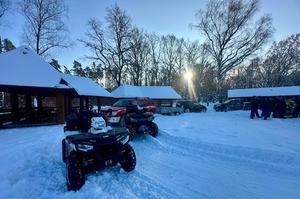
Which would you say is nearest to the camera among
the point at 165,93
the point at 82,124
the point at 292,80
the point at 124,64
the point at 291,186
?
the point at 291,186

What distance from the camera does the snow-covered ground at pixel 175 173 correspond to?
15.8ft

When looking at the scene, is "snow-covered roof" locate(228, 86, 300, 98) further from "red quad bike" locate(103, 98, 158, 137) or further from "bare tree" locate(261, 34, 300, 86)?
"red quad bike" locate(103, 98, 158, 137)

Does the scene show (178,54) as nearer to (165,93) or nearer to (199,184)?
(165,93)

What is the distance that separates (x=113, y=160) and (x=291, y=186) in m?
4.09

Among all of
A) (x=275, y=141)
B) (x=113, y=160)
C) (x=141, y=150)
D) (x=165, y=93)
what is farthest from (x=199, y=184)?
(x=165, y=93)

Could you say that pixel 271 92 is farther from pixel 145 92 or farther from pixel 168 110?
pixel 145 92

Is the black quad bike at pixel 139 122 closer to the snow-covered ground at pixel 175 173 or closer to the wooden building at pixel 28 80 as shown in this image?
the snow-covered ground at pixel 175 173

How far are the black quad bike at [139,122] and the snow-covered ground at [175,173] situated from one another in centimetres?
108

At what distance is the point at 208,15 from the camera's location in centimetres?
3653

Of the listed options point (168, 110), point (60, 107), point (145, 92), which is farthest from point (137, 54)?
point (60, 107)

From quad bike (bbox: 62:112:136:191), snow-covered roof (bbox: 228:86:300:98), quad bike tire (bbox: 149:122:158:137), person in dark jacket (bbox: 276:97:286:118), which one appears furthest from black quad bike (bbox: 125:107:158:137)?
snow-covered roof (bbox: 228:86:300:98)

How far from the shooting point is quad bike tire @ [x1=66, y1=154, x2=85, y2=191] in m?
4.71

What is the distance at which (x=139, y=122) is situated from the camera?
10125 mm

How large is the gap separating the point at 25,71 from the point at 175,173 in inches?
502
